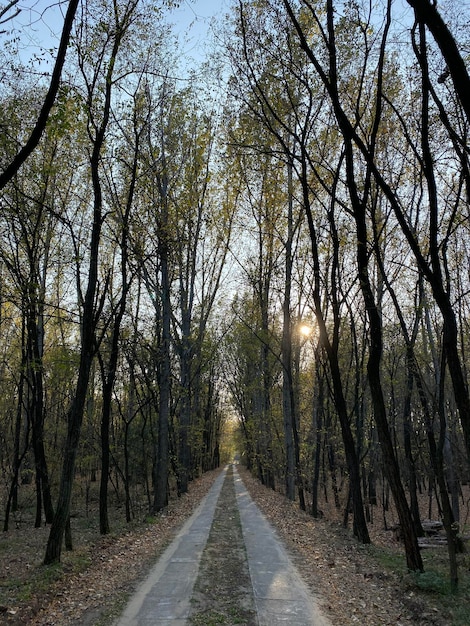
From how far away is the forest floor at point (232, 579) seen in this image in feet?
19.0

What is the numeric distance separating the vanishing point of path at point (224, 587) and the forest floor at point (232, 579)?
0.28 ft

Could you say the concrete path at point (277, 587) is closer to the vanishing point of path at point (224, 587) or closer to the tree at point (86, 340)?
the vanishing point of path at point (224, 587)

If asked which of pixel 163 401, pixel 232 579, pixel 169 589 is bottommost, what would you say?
pixel 232 579

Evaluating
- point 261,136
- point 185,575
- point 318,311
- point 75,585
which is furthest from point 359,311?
point 75,585

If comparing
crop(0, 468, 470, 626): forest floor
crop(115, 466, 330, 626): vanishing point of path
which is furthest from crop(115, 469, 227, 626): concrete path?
crop(0, 468, 470, 626): forest floor

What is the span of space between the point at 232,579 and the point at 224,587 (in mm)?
483

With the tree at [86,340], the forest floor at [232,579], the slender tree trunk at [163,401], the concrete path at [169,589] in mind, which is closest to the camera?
the concrete path at [169,589]

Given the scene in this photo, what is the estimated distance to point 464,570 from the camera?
9.33 metres

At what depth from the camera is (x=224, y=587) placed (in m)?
6.82

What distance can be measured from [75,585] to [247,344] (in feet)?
78.4

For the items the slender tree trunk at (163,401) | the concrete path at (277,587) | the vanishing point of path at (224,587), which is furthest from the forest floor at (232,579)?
the slender tree trunk at (163,401)

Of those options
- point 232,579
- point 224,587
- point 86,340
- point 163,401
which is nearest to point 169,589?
point 224,587

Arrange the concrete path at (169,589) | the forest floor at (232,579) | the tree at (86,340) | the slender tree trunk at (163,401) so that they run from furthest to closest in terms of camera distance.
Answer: the slender tree trunk at (163,401)
the tree at (86,340)
the forest floor at (232,579)
the concrete path at (169,589)

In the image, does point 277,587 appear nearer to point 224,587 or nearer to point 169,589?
point 224,587
